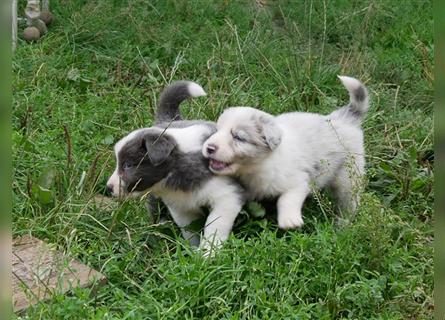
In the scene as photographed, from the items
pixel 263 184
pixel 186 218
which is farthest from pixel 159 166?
pixel 263 184

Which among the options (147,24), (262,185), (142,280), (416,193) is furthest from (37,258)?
(147,24)

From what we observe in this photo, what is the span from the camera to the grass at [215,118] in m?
3.44

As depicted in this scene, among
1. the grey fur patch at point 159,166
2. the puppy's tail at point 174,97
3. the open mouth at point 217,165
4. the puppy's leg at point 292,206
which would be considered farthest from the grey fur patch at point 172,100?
the puppy's leg at point 292,206

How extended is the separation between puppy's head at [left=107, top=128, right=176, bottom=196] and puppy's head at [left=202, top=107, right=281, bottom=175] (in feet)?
0.77

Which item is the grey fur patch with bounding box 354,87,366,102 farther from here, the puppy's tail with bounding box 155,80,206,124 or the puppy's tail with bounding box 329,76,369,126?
the puppy's tail with bounding box 155,80,206,124

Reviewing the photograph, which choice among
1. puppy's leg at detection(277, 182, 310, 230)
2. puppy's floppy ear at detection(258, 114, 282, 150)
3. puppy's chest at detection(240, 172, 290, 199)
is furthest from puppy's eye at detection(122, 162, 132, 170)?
puppy's leg at detection(277, 182, 310, 230)

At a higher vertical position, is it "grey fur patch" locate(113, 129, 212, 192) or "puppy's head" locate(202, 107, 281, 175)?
"puppy's head" locate(202, 107, 281, 175)

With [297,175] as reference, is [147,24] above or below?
below

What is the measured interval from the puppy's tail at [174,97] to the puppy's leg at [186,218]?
2.33ft

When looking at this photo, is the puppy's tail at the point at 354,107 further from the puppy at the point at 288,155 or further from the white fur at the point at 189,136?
the white fur at the point at 189,136

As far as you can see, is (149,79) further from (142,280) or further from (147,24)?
(142,280)

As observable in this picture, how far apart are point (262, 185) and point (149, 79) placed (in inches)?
93.4

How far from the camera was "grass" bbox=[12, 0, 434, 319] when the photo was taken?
3.44 meters

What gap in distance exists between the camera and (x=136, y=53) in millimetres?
6820
